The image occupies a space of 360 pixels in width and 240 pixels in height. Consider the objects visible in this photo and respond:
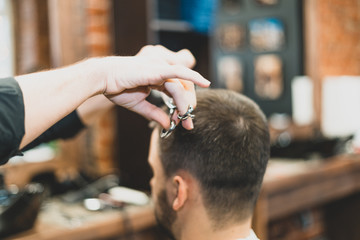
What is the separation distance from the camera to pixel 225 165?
1.28 meters

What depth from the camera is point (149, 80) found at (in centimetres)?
104

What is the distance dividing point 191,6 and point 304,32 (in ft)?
A: 7.46

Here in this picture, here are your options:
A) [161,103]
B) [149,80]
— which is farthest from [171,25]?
[149,80]

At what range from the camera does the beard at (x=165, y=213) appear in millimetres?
1406

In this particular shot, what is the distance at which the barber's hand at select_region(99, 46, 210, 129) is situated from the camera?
3.38 ft

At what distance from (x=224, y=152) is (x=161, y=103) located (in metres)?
0.59

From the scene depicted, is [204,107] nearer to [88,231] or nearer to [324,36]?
[88,231]

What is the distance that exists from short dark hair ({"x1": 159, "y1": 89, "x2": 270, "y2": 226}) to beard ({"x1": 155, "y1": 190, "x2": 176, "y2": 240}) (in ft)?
0.34

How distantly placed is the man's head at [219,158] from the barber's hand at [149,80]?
140 mm

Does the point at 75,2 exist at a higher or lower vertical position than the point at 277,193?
higher

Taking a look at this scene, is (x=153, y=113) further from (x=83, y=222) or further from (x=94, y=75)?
(x=83, y=222)

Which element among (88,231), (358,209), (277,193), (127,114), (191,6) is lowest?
(358,209)

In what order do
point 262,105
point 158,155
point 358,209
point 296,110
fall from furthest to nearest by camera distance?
point 262,105
point 296,110
point 358,209
point 158,155

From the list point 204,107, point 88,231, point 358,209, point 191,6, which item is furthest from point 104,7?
point 358,209
